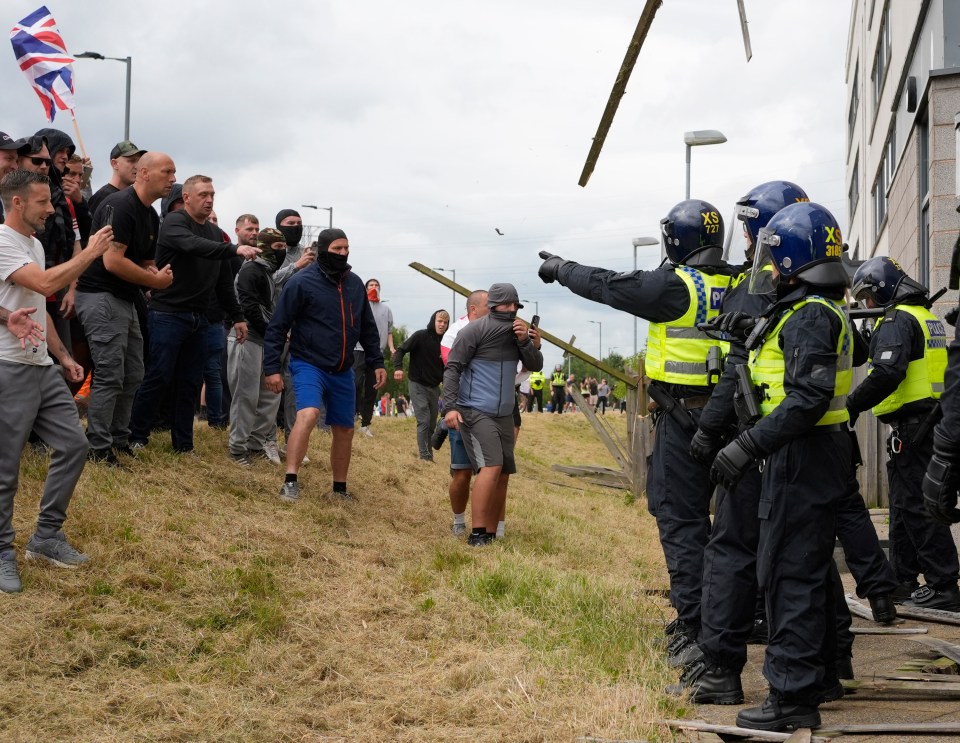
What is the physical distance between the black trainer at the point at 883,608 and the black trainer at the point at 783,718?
94.9 inches

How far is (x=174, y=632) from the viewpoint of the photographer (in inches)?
232

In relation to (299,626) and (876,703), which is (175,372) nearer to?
(299,626)

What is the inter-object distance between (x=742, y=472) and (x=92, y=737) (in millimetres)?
2924

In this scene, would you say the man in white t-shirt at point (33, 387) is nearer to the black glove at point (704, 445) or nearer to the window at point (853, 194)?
the black glove at point (704, 445)

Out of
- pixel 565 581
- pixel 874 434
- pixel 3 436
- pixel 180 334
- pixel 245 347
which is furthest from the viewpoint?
pixel 874 434

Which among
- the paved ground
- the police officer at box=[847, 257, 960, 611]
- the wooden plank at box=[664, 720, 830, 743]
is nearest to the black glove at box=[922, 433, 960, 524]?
the paved ground

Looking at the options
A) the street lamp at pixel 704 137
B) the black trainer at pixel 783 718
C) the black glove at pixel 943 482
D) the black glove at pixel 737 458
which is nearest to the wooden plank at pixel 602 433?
the street lamp at pixel 704 137

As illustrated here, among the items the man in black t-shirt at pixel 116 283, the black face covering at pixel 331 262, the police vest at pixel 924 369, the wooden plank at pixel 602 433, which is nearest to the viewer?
the police vest at pixel 924 369

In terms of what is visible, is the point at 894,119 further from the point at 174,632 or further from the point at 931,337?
the point at 174,632

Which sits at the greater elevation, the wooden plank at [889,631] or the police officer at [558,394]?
the police officer at [558,394]

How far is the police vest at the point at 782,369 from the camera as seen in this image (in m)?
4.68

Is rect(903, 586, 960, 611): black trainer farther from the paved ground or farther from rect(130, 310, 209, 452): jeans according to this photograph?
rect(130, 310, 209, 452): jeans

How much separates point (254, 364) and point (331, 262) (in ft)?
4.25

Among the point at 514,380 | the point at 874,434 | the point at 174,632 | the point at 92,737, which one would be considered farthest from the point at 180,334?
the point at 874,434
